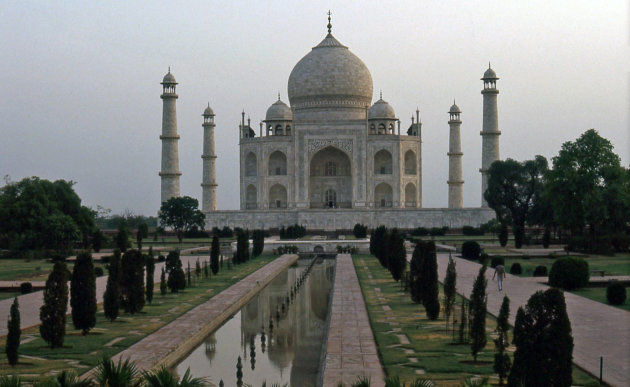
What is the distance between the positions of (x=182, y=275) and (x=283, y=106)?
3117cm

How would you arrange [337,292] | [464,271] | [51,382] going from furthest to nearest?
[464,271] < [337,292] < [51,382]

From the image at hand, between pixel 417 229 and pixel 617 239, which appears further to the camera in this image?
pixel 417 229

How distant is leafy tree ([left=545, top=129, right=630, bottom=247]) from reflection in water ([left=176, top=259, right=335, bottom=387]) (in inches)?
472

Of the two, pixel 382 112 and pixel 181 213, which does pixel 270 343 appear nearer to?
pixel 181 213

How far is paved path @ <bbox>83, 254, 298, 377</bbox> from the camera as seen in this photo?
31.4 feet

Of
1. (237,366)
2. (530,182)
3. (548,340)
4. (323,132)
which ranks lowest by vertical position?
(237,366)

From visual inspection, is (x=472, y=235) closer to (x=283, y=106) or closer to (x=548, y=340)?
(x=283, y=106)

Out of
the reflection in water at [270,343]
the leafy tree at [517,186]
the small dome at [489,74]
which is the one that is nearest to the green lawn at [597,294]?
the reflection in water at [270,343]

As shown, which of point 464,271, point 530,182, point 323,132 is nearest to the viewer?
point 464,271

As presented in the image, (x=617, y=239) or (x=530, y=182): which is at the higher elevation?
(x=530, y=182)

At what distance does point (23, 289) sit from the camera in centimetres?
Answer: 1667

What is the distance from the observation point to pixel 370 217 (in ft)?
133

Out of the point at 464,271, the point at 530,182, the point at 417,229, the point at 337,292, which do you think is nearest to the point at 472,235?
the point at 417,229

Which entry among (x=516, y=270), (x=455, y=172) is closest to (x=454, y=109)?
(x=455, y=172)
